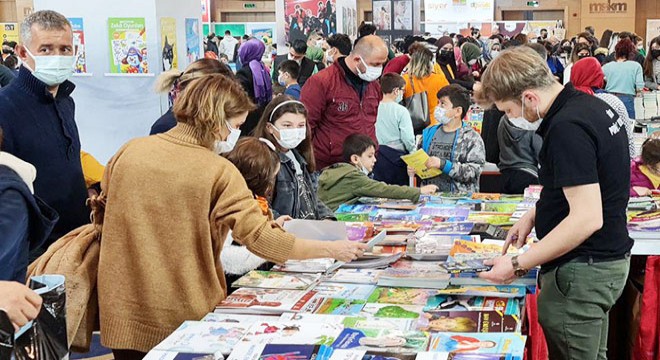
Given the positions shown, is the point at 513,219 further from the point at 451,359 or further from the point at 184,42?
the point at 184,42

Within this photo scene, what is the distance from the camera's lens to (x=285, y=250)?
2416 mm

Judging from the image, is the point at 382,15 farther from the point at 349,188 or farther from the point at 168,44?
the point at 349,188

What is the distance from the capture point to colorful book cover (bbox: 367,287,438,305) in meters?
2.47

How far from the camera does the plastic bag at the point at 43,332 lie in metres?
1.61

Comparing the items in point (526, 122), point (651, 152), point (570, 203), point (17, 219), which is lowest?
point (651, 152)

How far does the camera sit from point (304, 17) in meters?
9.48

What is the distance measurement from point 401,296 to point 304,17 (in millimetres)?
7333

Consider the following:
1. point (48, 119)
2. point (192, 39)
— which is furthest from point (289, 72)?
point (48, 119)

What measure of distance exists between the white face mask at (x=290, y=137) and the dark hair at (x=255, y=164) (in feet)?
1.57

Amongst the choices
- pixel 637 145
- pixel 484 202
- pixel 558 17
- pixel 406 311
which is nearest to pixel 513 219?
pixel 484 202

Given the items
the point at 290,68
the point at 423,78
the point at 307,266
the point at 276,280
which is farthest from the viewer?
the point at 290,68

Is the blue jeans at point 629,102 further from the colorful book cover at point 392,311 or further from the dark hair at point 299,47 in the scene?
the colorful book cover at point 392,311

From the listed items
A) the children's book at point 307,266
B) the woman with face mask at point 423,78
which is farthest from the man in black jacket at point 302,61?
the children's book at point 307,266

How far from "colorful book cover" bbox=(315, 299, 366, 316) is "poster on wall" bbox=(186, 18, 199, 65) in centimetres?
383
